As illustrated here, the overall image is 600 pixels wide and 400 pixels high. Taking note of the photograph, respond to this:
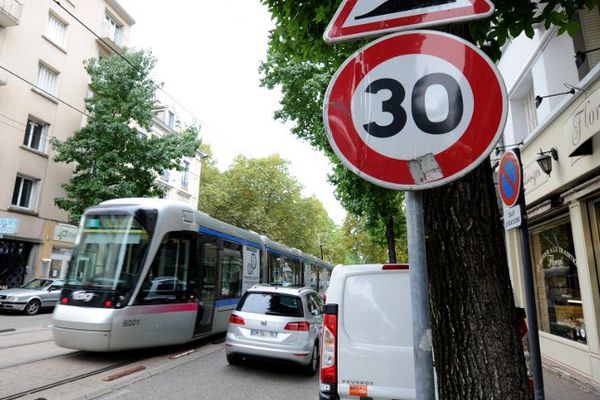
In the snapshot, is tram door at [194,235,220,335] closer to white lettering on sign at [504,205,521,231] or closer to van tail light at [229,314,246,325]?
van tail light at [229,314,246,325]

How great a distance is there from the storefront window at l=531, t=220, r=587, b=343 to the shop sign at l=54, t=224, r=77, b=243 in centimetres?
2169

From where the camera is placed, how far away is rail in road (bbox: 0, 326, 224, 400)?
237 inches

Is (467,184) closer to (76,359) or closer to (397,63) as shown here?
(397,63)

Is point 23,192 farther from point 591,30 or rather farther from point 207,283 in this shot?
point 591,30

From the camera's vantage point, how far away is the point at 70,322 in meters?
7.74

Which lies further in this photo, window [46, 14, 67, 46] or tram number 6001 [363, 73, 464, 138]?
window [46, 14, 67, 46]

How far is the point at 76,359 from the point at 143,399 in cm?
300

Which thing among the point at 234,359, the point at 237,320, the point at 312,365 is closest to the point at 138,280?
the point at 237,320

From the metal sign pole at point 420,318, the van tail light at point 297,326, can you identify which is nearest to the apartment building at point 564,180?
the van tail light at point 297,326

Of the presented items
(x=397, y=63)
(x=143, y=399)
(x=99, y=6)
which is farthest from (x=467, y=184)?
(x=99, y=6)

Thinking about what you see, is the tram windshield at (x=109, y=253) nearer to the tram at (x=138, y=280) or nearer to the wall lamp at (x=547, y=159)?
the tram at (x=138, y=280)

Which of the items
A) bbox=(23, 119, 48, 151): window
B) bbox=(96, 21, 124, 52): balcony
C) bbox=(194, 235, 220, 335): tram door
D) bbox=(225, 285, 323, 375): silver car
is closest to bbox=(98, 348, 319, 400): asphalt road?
bbox=(225, 285, 323, 375): silver car

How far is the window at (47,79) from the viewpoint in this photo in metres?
21.6

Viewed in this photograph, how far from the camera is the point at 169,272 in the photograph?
29.2ft
